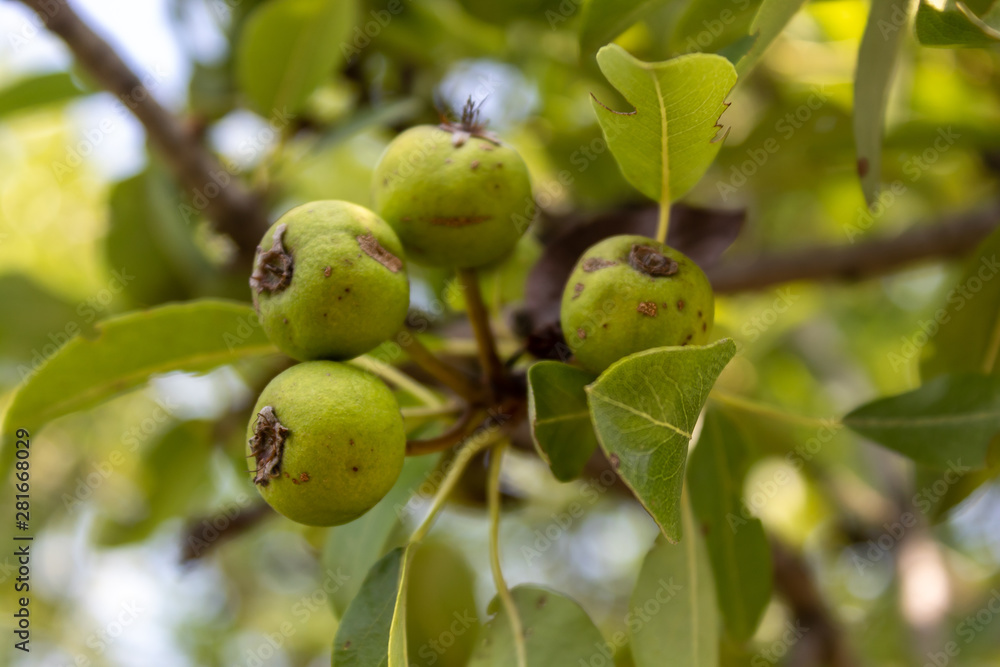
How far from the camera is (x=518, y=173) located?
4.28 feet

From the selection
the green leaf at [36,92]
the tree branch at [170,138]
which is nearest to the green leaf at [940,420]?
the tree branch at [170,138]

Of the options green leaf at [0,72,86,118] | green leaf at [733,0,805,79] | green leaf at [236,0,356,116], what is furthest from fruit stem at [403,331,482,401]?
green leaf at [0,72,86,118]

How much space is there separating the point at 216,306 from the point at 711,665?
1049 mm

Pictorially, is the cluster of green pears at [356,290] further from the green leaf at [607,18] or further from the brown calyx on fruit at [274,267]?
the green leaf at [607,18]

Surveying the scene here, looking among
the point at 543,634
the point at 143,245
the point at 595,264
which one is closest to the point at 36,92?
the point at 143,245

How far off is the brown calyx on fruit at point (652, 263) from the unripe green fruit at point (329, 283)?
1.14ft

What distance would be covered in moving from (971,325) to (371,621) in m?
1.35

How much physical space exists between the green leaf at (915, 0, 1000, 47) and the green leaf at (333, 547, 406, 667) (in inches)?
41.6

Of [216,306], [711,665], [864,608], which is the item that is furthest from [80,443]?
[864,608]

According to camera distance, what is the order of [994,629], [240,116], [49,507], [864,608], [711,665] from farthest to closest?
[864,608] → [49,507] → [994,629] → [240,116] → [711,665]

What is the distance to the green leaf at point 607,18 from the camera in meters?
1.26

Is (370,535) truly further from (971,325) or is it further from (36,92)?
(36,92)

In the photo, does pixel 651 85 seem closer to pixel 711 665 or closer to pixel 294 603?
pixel 711 665

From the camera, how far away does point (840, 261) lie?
232 centimetres
